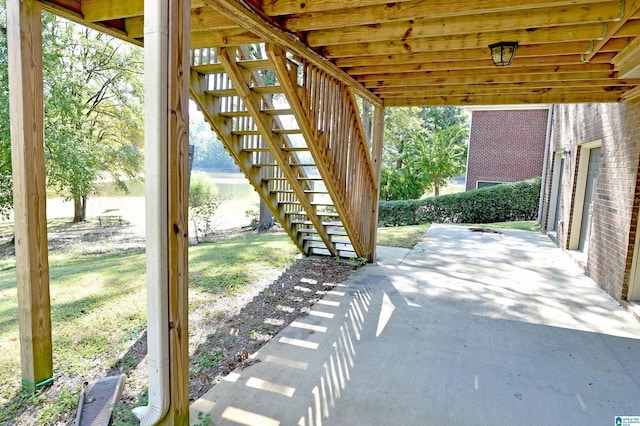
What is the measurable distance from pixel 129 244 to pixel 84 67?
6023 millimetres

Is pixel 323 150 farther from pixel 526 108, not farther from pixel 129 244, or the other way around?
pixel 526 108

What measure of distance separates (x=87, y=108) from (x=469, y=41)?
13.3 meters

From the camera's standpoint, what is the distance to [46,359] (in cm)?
247

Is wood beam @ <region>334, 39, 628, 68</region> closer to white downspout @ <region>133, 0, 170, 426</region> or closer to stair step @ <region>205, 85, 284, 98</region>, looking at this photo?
stair step @ <region>205, 85, 284, 98</region>

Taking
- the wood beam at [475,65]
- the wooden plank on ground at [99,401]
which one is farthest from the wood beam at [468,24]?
the wooden plank on ground at [99,401]

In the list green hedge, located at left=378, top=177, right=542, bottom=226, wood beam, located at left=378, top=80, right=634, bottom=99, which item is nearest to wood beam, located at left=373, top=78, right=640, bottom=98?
wood beam, located at left=378, top=80, right=634, bottom=99

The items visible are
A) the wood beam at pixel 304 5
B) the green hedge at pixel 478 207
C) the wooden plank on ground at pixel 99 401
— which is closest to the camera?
the wooden plank on ground at pixel 99 401

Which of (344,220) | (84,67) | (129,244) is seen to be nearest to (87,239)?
(129,244)

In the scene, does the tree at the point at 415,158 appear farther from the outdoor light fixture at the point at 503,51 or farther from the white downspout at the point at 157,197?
the white downspout at the point at 157,197

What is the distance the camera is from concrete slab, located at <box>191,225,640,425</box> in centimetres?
234

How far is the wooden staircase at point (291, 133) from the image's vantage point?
3844 mm

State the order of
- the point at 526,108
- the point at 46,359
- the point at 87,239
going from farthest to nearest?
the point at 526,108 → the point at 87,239 → the point at 46,359

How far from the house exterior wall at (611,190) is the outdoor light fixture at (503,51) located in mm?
2343

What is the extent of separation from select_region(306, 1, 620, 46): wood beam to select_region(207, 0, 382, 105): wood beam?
0.58ft
